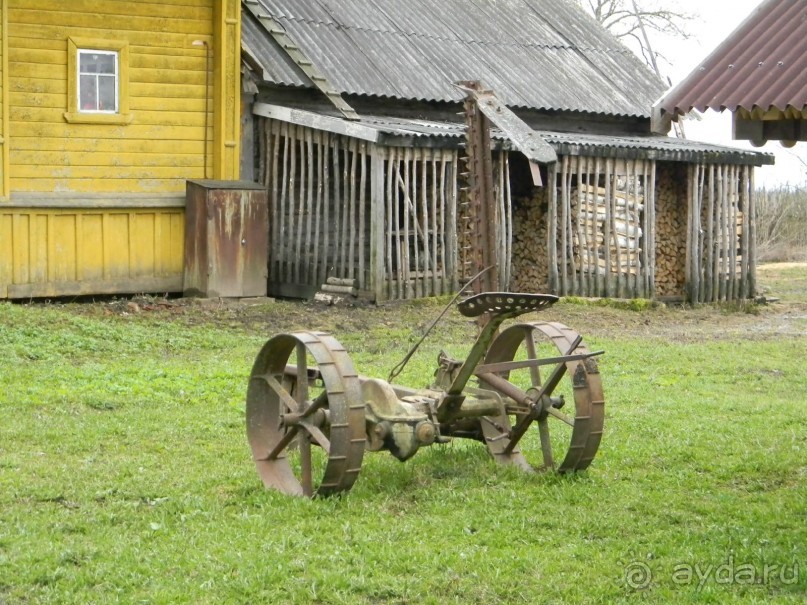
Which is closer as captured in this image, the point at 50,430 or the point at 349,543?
the point at 349,543

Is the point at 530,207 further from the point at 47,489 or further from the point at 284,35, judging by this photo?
the point at 47,489

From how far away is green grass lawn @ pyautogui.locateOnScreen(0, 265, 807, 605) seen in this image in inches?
221

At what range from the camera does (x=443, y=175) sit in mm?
17062

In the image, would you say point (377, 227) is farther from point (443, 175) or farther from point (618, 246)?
point (618, 246)

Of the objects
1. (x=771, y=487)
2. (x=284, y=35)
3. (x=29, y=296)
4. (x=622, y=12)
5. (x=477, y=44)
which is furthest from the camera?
(x=622, y=12)

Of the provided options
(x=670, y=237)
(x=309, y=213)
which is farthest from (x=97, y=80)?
(x=670, y=237)

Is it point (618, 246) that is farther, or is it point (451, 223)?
point (618, 246)

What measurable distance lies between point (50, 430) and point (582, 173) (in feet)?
37.8

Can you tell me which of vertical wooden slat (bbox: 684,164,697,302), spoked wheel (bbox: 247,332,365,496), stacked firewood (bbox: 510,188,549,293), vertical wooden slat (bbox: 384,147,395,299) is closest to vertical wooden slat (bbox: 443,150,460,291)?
vertical wooden slat (bbox: 384,147,395,299)

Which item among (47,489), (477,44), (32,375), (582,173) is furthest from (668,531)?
(477,44)

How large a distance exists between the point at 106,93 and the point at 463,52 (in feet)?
23.9

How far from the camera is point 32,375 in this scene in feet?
36.2

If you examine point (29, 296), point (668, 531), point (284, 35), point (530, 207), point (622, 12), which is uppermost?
point (622, 12)

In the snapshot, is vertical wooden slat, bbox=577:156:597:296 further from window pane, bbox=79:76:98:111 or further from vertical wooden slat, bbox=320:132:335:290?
window pane, bbox=79:76:98:111
